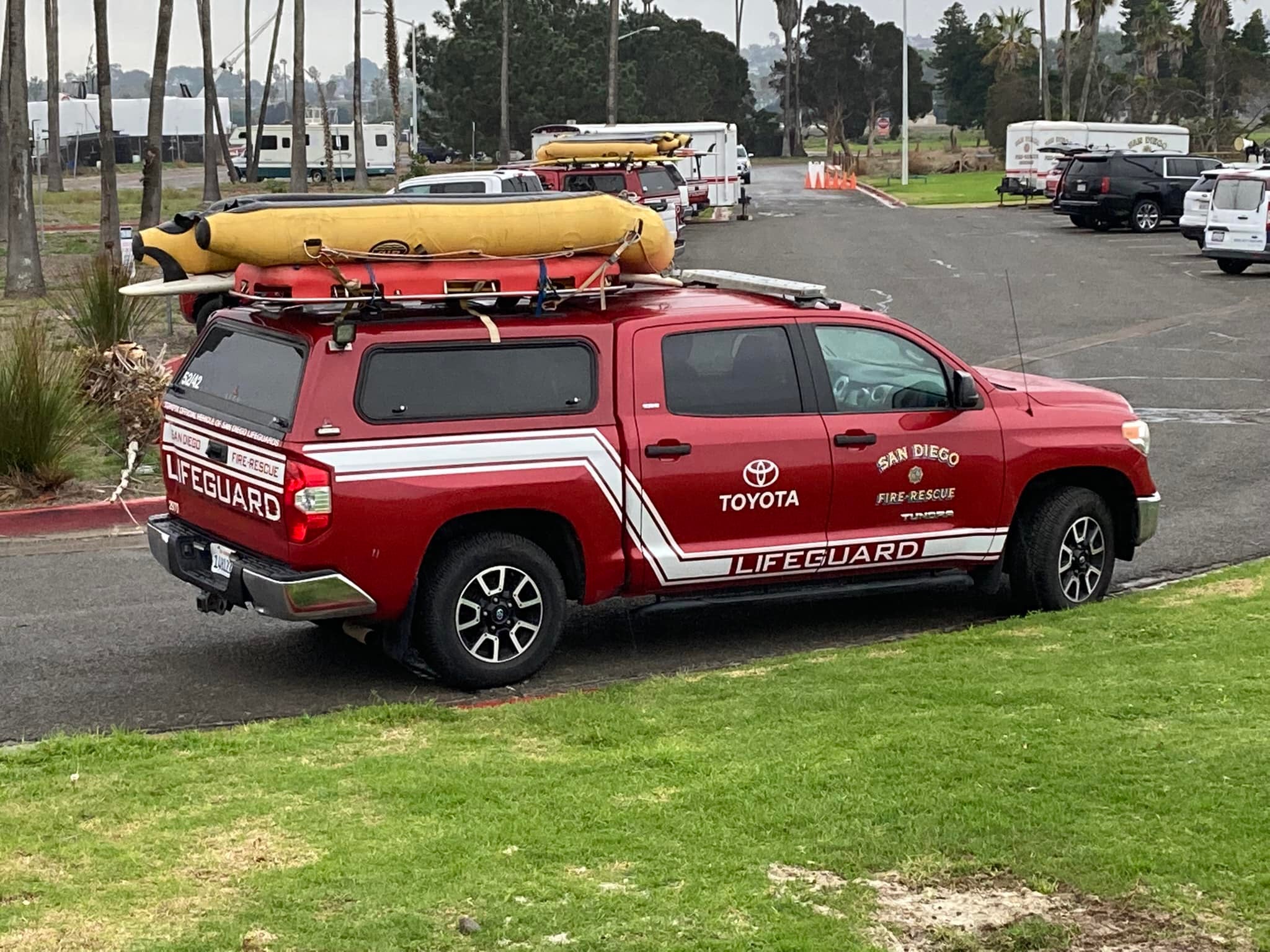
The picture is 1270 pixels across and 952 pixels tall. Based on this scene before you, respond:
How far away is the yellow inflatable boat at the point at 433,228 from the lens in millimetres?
7500

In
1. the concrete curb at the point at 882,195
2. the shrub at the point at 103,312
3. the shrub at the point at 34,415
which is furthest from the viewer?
the concrete curb at the point at 882,195

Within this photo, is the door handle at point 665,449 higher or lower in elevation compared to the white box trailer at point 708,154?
lower

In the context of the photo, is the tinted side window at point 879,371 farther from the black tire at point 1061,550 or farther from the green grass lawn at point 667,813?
the green grass lawn at point 667,813

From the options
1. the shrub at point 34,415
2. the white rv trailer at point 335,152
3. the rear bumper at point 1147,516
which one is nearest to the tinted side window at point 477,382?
the rear bumper at point 1147,516

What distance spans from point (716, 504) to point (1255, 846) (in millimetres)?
3606

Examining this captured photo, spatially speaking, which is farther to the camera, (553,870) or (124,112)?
(124,112)

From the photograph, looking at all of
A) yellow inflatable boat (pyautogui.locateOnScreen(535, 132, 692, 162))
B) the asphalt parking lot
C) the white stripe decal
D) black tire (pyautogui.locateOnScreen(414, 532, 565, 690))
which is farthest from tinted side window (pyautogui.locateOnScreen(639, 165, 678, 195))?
black tire (pyautogui.locateOnScreen(414, 532, 565, 690))

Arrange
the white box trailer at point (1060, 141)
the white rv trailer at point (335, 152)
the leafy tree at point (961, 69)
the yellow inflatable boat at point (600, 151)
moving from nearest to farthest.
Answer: the yellow inflatable boat at point (600, 151), the white box trailer at point (1060, 141), the white rv trailer at point (335, 152), the leafy tree at point (961, 69)

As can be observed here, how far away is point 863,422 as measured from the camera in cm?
862

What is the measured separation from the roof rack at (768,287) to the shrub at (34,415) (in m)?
4.89

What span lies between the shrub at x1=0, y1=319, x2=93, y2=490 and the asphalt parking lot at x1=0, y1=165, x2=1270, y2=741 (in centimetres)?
92

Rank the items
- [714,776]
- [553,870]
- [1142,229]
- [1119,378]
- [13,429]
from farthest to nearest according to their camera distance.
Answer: [1142,229], [1119,378], [13,429], [714,776], [553,870]

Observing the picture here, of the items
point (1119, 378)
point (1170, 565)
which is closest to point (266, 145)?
point (1119, 378)

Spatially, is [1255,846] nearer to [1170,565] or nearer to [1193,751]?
[1193,751]
